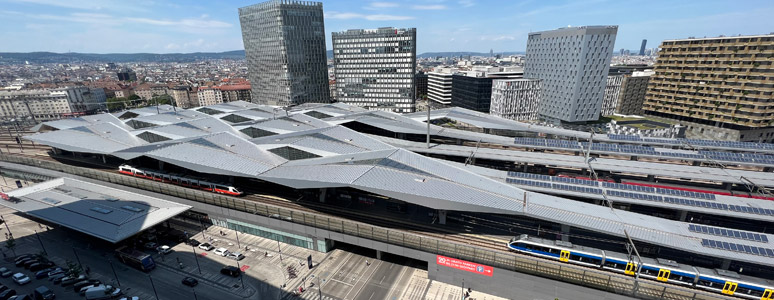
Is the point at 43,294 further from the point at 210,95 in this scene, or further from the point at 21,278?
the point at 210,95

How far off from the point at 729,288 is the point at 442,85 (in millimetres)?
150329

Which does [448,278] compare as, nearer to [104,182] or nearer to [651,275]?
[651,275]

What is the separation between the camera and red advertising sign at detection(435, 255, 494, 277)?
3488cm

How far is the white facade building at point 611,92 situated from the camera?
132125mm

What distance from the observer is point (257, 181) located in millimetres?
58750

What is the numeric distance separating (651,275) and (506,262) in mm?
13830

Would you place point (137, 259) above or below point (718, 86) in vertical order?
below

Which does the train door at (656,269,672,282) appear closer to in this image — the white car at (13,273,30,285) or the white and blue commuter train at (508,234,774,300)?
the white and blue commuter train at (508,234,774,300)

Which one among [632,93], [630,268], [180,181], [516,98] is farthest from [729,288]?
[632,93]

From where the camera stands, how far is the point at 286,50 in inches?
4801

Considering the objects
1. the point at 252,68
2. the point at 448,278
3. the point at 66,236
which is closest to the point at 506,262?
the point at 448,278

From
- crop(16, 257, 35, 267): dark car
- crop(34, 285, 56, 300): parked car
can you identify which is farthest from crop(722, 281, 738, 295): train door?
crop(16, 257, 35, 267): dark car

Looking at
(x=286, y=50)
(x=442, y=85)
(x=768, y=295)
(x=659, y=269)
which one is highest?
(x=286, y=50)

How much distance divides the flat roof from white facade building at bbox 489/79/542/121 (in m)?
115
